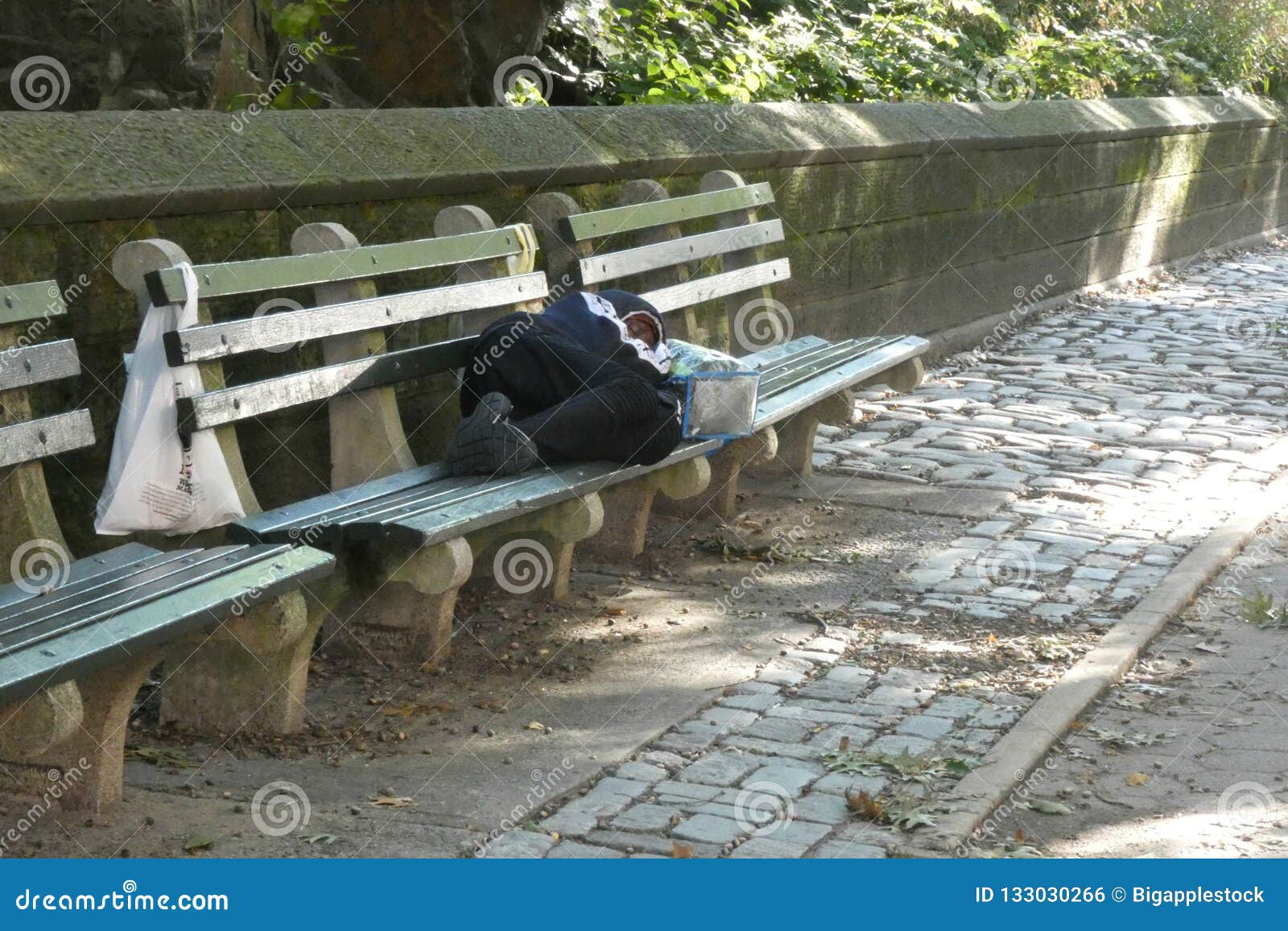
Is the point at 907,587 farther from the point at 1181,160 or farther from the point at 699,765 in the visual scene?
the point at 1181,160

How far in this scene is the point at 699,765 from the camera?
13.4 feet

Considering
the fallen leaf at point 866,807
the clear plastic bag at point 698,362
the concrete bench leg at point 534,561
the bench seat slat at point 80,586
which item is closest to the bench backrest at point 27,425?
the bench seat slat at point 80,586

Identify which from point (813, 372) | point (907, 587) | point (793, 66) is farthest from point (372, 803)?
point (793, 66)

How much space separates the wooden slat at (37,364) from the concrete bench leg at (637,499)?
2075 mm

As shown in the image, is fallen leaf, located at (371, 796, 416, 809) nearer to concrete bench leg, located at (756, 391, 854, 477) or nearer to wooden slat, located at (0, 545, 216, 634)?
wooden slat, located at (0, 545, 216, 634)

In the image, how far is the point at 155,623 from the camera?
11.4 ft

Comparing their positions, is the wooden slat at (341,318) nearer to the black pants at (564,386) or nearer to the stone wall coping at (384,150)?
the black pants at (564,386)

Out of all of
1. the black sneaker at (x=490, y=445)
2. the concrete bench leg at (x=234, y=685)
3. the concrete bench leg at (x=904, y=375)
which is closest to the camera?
the concrete bench leg at (x=234, y=685)

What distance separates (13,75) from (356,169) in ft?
6.70

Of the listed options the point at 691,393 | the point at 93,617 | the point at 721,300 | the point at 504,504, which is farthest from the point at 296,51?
the point at 93,617

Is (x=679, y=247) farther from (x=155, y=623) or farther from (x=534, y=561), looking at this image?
(x=155, y=623)

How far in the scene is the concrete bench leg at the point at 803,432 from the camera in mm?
6918

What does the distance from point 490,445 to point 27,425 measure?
4.69ft

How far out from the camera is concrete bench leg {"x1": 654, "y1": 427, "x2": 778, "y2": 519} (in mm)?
6137
